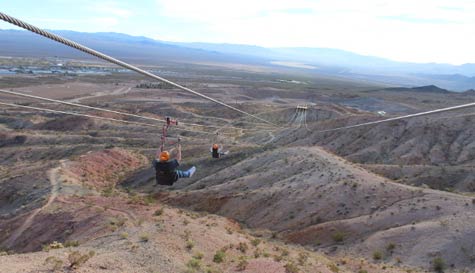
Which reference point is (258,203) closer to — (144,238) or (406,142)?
(144,238)

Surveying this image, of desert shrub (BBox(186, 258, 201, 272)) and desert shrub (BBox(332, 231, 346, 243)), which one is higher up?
desert shrub (BBox(186, 258, 201, 272))

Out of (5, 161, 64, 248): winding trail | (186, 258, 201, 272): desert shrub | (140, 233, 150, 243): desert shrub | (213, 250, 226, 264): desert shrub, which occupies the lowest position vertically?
(5, 161, 64, 248): winding trail

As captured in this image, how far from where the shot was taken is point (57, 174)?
1631 inches

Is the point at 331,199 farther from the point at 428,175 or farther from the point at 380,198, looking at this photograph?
the point at 428,175

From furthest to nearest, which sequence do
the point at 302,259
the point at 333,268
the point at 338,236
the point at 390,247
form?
the point at 338,236 → the point at 390,247 → the point at 302,259 → the point at 333,268

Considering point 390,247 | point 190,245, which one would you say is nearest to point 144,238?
point 190,245

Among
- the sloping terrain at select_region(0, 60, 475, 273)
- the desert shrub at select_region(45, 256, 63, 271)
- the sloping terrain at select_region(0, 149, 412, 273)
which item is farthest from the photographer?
the sloping terrain at select_region(0, 60, 475, 273)

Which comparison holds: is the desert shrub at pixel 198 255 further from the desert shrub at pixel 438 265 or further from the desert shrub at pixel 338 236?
the desert shrub at pixel 438 265

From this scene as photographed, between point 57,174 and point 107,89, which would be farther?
point 107,89

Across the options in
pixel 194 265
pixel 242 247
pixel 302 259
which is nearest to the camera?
pixel 194 265

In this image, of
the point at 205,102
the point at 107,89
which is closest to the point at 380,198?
the point at 205,102

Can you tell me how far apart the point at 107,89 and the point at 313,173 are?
13404 centimetres

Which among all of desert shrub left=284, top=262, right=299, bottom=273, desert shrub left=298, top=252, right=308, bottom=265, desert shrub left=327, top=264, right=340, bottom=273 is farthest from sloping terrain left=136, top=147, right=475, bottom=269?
desert shrub left=284, top=262, right=299, bottom=273

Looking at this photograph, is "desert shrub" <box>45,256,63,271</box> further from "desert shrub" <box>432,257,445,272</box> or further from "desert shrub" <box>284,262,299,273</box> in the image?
"desert shrub" <box>432,257,445,272</box>
